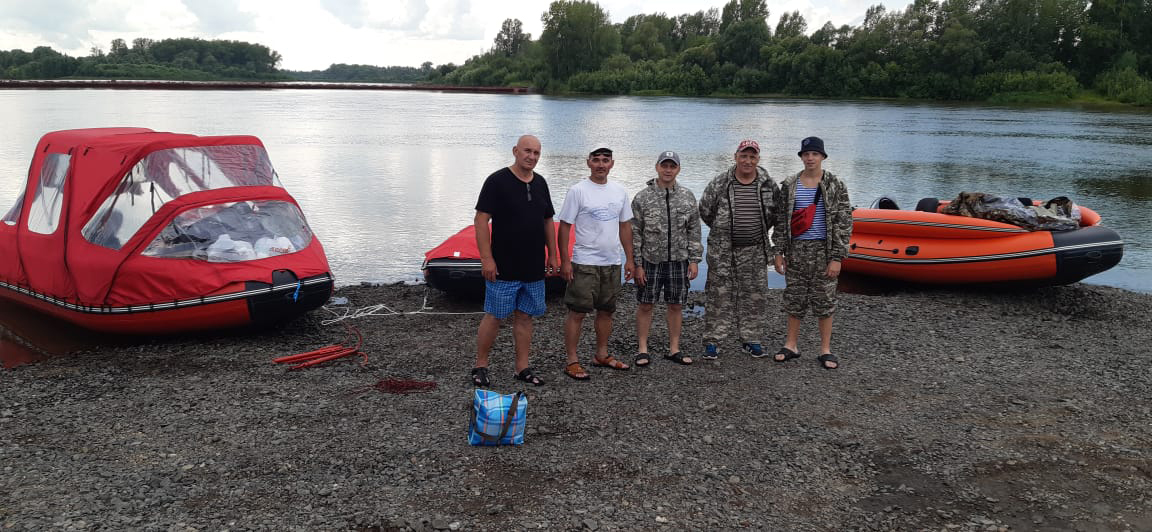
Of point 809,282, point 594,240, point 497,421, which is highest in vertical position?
point 594,240

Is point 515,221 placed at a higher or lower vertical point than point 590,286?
higher

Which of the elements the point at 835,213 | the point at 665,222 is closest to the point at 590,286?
the point at 665,222

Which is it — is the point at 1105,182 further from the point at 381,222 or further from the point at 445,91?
the point at 445,91

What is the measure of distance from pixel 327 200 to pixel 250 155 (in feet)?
34.6

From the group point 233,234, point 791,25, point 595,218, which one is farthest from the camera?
point 791,25

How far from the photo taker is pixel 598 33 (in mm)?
108312

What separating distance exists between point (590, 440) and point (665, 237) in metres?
1.84

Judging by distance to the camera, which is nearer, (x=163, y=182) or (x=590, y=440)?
(x=590, y=440)

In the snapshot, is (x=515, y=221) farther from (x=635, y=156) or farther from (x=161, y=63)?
(x=161, y=63)

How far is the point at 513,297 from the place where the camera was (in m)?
5.62

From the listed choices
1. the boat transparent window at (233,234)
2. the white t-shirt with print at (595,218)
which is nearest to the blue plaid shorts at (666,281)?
the white t-shirt with print at (595,218)

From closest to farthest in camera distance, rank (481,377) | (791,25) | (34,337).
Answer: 1. (481,377)
2. (34,337)
3. (791,25)

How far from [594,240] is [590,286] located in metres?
0.36

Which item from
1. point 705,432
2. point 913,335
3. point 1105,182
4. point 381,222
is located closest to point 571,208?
point 705,432
